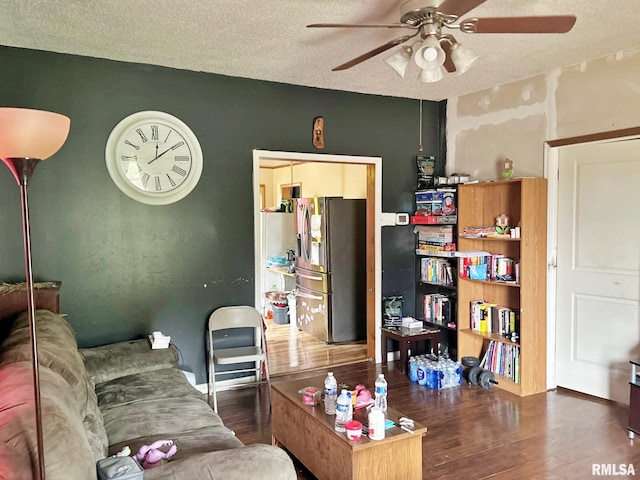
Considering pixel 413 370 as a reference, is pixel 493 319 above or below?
above

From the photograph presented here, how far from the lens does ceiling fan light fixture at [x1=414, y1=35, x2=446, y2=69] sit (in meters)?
2.35

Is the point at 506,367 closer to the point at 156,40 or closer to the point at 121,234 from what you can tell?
the point at 121,234

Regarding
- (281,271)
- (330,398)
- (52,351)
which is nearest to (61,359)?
(52,351)

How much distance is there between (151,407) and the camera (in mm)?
2672

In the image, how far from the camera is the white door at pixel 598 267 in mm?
3584

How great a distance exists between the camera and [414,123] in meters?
5.03

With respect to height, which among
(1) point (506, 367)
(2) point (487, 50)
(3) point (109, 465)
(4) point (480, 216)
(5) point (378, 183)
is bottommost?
(1) point (506, 367)

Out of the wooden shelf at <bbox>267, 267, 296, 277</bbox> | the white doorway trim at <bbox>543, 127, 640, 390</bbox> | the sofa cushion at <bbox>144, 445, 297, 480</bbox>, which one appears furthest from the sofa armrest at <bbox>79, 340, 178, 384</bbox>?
the wooden shelf at <bbox>267, 267, 296, 277</bbox>

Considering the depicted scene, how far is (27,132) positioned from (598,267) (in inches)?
150

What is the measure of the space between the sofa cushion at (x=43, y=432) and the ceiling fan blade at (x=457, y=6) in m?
2.19

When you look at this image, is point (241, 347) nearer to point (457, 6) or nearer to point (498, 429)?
point (498, 429)

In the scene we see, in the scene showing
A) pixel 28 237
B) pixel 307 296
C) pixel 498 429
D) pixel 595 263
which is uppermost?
pixel 28 237

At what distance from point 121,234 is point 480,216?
3.11m

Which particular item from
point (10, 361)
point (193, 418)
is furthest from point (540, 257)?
point (10, 361)
